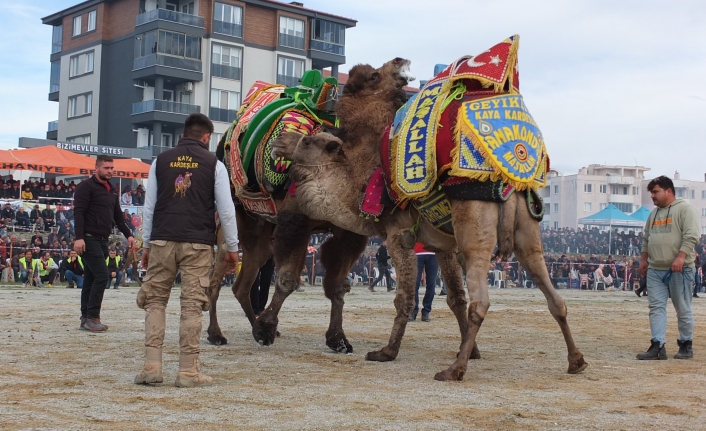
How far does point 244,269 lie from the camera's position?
1103cm

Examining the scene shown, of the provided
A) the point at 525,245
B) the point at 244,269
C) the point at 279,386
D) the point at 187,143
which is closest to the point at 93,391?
the point at 279,386

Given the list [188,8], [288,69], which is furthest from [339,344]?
[288,69]

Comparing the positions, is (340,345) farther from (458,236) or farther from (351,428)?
(351,428)

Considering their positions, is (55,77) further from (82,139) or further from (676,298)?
(676,298)

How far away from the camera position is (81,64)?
64.6 metres

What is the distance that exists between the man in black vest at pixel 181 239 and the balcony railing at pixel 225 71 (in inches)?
2114

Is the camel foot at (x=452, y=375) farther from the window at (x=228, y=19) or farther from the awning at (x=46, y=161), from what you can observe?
the window at (x=228, y=19)

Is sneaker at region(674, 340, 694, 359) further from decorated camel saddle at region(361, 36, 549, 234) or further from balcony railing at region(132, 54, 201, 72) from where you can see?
balcony railing at region(132, 54, 201, 72)

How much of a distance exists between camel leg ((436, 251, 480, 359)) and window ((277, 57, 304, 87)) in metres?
53.8

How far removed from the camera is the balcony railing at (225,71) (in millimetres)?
59438

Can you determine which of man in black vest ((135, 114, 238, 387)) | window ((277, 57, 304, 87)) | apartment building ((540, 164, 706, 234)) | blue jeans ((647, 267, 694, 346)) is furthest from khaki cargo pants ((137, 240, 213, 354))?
apartment building ((540, 164, 706, 234))

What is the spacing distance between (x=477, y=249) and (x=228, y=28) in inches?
2178

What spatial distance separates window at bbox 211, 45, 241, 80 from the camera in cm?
5950

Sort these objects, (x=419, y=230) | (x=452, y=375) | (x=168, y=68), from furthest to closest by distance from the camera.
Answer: (x=168, y=68) < (x=419, y=230) < (x=452, y=375)
